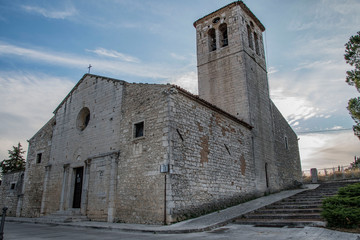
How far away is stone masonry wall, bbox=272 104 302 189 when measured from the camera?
18397 mm

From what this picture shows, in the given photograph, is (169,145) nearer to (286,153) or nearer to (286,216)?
(286,216)

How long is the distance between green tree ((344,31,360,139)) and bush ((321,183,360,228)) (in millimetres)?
4910

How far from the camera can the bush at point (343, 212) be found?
6782 millimetres

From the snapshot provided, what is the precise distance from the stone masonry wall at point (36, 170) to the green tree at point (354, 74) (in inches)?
650

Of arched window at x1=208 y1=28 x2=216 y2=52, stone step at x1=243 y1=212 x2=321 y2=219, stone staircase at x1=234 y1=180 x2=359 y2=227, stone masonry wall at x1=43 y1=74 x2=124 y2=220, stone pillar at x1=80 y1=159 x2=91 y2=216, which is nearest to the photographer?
stone staircase at x1=234 y1=180 x2=359 y2=227

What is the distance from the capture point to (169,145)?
32.8 ft

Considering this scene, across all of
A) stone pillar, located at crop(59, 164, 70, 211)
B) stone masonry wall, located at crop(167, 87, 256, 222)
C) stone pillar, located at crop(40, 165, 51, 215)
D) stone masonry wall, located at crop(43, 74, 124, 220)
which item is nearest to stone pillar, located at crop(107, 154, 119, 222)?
Answer: stone masonry wall, located at crop(43, 74, 124, 220)

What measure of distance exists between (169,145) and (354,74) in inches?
341

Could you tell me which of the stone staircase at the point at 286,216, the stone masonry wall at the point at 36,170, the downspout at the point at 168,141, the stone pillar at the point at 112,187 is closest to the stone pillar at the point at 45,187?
the stone masonry wall at the point at 36,170

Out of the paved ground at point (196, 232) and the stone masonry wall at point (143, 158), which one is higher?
the stone masonry wall at point (143, 158)

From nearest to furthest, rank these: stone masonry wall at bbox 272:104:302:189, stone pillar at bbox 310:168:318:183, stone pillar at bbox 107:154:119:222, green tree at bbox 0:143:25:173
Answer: stone pillar at bbox 107:154:119:222
stone masonry wall at bbox 272:104:302:189
stone pillar at bbox 310:168:318:183
green tree at bbox 0:143:25:173

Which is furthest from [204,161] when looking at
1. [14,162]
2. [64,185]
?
[14,162]

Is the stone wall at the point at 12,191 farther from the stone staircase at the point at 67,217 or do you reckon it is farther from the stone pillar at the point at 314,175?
the stone pillar at the point at 314,175

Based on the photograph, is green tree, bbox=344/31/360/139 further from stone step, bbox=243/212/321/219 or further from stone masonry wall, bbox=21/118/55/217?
stone masonry wall, bbox=21/118/55/217
